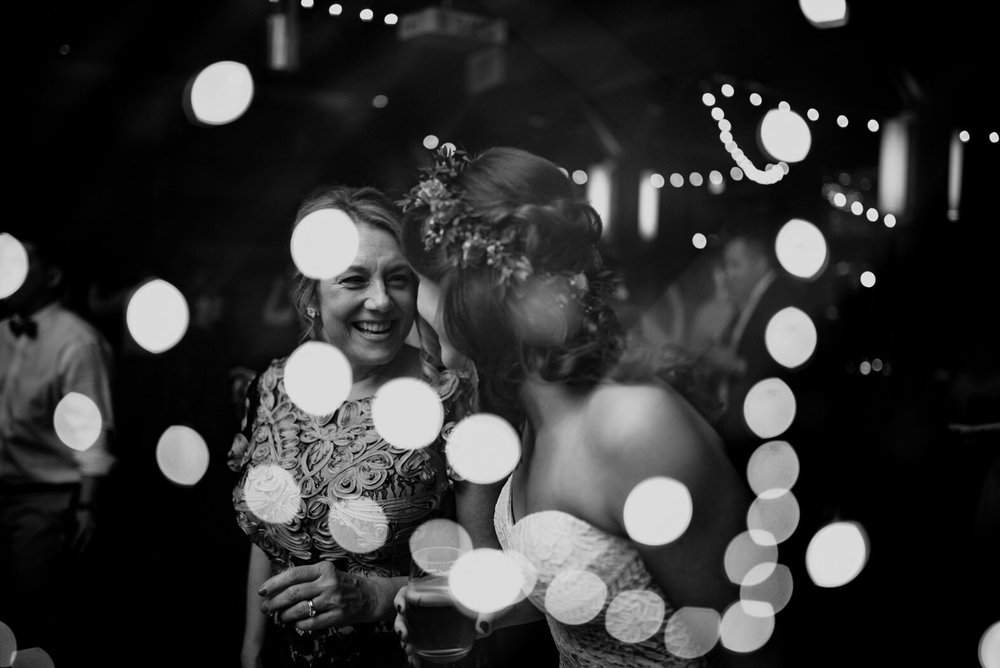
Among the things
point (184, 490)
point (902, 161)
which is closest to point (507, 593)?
point (184, 490)

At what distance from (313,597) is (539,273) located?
30.2 inches

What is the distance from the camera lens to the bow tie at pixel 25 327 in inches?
111

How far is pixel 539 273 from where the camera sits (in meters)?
1.47

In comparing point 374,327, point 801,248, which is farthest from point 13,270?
point 801,248

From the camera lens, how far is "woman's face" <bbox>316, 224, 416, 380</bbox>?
5.42 ft

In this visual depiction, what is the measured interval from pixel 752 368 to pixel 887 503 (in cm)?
153

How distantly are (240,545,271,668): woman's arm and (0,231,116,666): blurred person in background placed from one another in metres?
1.20

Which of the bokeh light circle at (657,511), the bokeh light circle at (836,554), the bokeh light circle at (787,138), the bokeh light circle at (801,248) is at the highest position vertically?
the bokeh light circle at (787,138)

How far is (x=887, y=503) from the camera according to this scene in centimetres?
399

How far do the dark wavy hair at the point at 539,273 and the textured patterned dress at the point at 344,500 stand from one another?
0.19 m

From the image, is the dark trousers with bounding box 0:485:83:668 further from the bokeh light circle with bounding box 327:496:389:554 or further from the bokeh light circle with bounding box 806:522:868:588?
the bokeh light circle with bounding box 806:522:868:588

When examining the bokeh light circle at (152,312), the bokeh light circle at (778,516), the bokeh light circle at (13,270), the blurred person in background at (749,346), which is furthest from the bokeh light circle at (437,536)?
the bokeh light circle at (152,312)

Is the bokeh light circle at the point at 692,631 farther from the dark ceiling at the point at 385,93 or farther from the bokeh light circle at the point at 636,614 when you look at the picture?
the dark ceiling at the point at 385,93

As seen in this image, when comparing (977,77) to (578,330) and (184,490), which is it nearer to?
(578,330)
